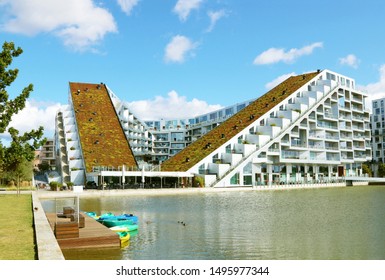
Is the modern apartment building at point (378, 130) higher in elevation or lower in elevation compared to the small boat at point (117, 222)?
higher

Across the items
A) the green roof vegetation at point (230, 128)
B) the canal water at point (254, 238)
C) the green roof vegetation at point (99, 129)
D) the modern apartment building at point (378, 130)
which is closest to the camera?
the canal water at point (254, 238)

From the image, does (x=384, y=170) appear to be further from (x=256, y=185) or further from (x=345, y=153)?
(x=256, y=185)

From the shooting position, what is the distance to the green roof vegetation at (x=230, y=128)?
2800 inches

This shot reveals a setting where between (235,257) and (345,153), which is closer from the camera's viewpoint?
(235,257)

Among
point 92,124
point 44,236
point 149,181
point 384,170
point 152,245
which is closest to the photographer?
point 44,236

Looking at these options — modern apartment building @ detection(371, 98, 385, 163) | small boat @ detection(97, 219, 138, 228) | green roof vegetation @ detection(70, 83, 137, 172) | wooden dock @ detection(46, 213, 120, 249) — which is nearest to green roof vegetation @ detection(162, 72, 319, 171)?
green roof vegetation @ detection(70, 83, 137, 172)

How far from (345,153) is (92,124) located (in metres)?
54.1

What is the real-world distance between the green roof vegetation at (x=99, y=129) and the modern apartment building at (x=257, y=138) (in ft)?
0.56

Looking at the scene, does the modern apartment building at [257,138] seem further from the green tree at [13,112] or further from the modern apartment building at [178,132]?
the green tree at [13,112]

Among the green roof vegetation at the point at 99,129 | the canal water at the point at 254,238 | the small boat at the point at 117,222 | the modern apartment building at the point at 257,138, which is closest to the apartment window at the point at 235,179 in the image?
the modern apartment building at the point at 257,138

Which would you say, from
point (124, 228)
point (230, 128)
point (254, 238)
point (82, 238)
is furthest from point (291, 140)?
point (82, 238)

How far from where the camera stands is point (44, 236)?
1478cm

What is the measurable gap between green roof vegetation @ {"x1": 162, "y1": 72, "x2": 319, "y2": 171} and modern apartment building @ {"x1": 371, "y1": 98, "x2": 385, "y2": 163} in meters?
34.7
